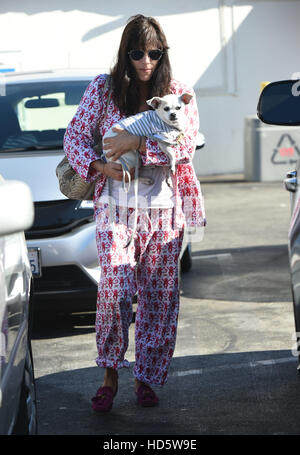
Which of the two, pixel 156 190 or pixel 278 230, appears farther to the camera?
pixel 278 230

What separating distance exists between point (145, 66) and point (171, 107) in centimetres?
28

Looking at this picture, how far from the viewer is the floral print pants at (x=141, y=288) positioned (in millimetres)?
4504

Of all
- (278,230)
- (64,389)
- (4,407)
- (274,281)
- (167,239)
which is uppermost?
(4,407)

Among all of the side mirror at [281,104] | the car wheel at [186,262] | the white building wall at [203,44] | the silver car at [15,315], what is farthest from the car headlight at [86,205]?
the white building wall at [203,44]

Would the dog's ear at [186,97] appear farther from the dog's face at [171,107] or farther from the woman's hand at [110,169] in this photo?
the woman's hand at [110,169]

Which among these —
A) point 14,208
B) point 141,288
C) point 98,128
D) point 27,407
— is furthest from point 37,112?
point 14,208

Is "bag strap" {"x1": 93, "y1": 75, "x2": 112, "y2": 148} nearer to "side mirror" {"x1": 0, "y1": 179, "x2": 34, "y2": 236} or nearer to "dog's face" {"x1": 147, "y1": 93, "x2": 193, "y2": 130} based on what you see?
"dog's face" {"x1": 147, "y1": 93, "x2": 193, "y2": 130}

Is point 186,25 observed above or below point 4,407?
below

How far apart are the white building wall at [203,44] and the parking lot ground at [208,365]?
9695mm

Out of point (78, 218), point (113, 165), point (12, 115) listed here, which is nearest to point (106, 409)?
point (113, 165)

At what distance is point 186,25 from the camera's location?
59.3 ft

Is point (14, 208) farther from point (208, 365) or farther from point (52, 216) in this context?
point (52, 216)

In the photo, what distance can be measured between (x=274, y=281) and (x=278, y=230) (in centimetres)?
306

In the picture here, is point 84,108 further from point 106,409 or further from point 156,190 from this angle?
point 106,409
